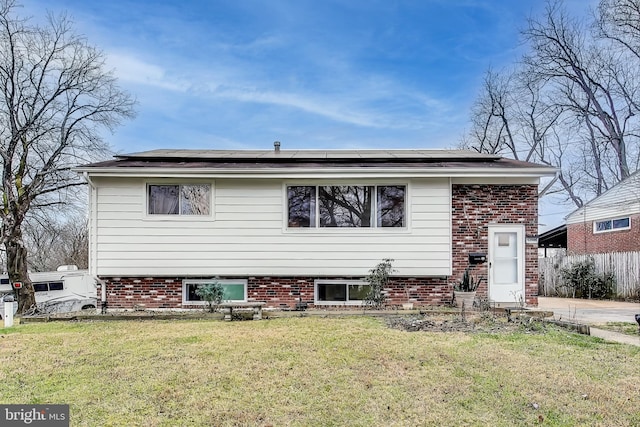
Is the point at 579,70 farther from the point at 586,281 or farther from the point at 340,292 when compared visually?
the point at 340,292

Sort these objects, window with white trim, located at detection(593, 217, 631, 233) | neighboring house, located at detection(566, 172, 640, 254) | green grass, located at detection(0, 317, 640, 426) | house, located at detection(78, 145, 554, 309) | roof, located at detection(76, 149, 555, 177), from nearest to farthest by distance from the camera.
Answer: green grass, located at detection(0, 317, 640, 426) < roof, located at detection(76, 149, 555, 177) < house, located at detection(78, 145, 554, 309) < neighboring house, located at detection(566, 172, 640, 254) < window with white trim, located at detection(593, 217, 631, 233)

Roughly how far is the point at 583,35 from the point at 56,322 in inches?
1161

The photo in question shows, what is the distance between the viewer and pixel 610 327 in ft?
27.4

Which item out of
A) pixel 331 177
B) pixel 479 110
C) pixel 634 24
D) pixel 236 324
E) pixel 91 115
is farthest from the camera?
pixel 479 110

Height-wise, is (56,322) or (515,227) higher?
(515,227)

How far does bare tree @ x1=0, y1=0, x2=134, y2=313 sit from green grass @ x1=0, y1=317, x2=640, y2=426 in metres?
8.15

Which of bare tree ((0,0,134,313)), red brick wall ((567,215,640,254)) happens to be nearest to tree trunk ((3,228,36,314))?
bare tree ((0,0,134,313))

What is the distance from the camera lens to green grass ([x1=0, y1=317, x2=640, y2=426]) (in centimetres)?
387

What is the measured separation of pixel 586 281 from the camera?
658 inches

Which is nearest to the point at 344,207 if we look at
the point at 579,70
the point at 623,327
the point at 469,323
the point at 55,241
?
the point at 469,323

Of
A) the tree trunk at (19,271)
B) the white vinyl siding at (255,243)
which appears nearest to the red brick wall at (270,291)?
the white vinyl siding at (255,243)

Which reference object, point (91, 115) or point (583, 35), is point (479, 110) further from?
point (91, 115)

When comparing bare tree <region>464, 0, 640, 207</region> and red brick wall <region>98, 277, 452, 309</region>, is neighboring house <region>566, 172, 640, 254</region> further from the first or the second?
red brick wall <region>98, 277, 452, 309</region>

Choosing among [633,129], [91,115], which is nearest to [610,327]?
[91,115]
